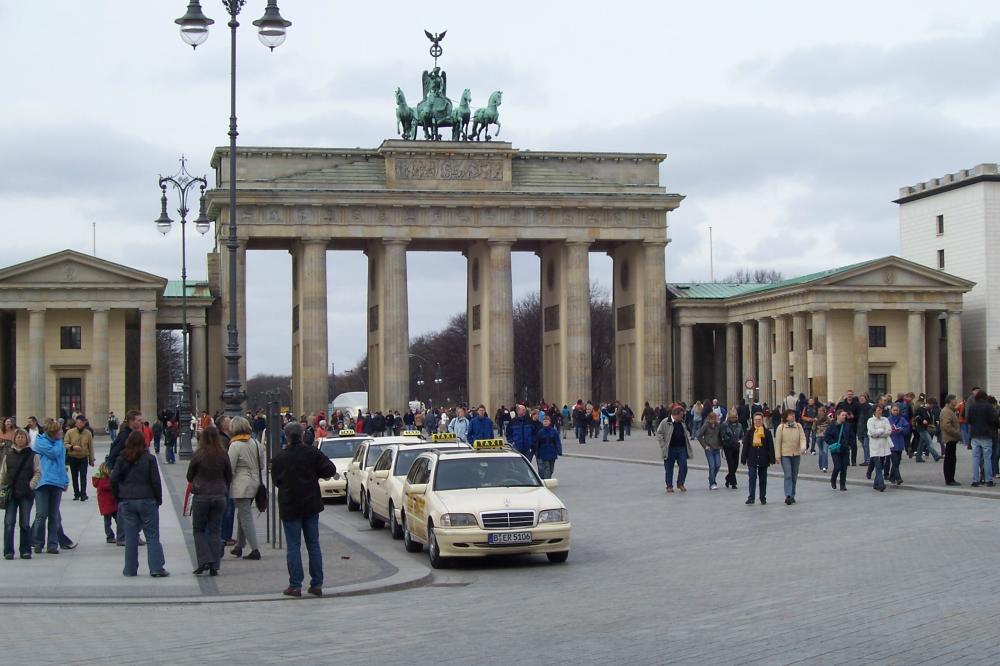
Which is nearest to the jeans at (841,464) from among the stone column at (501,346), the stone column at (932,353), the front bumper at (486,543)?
the front bumper at (486,543)

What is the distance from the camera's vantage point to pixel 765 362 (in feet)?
263

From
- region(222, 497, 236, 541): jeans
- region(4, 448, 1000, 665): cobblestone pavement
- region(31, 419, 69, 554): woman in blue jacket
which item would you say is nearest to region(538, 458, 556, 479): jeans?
region(4, 448, 1000, 665): cobblestone pavement

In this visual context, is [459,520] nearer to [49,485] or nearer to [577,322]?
[49,485]

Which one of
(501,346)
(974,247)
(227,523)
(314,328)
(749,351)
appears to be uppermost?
(974,247)

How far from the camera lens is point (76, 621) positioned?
14.1 m

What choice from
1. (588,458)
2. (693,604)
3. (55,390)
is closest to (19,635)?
(693,604)

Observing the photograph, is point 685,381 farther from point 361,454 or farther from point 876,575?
point 876,575

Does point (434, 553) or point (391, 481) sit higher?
point (391, 481)

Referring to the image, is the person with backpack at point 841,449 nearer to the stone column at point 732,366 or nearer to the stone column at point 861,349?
the stone column at point 861,349

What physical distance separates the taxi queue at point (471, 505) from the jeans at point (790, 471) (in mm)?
6558

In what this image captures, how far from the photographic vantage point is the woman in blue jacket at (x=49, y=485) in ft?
65.3

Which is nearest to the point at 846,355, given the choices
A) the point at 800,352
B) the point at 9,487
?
the point at 800,352

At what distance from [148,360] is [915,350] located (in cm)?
3947

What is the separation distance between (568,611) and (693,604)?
1.26 metres
